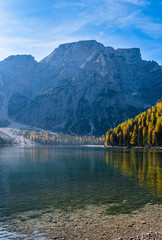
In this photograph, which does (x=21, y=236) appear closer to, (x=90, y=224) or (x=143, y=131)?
(x=90, y=224)

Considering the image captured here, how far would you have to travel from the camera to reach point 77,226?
16094 mm

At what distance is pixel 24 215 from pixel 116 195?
11.8 metres

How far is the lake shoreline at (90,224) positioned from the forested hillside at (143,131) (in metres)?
113

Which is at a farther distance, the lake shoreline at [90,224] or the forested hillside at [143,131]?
the forested hillside at [143,131]

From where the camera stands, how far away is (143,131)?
144 m

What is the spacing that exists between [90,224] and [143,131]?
440 ft

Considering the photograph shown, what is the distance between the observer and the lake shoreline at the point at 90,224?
14336 millimetres

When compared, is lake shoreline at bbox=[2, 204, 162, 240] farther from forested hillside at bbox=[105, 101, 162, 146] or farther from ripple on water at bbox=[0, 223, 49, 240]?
forested hillside at bbox=[105, 101, 162, 146]

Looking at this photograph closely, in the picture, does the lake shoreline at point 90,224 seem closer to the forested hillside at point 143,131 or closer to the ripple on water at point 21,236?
the ripple on water at point 21,236

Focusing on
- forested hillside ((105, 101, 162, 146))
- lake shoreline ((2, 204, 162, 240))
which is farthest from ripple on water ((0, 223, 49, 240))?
forested hillside ((105, 101, 162, 146))

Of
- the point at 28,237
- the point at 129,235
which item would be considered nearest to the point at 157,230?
the point at 129,235

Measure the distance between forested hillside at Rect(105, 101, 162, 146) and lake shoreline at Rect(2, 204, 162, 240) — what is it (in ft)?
369

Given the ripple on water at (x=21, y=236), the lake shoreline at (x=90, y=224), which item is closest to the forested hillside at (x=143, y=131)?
the lake shoreline at (x=90, y=224)

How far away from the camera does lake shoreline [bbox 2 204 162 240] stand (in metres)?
14.3
